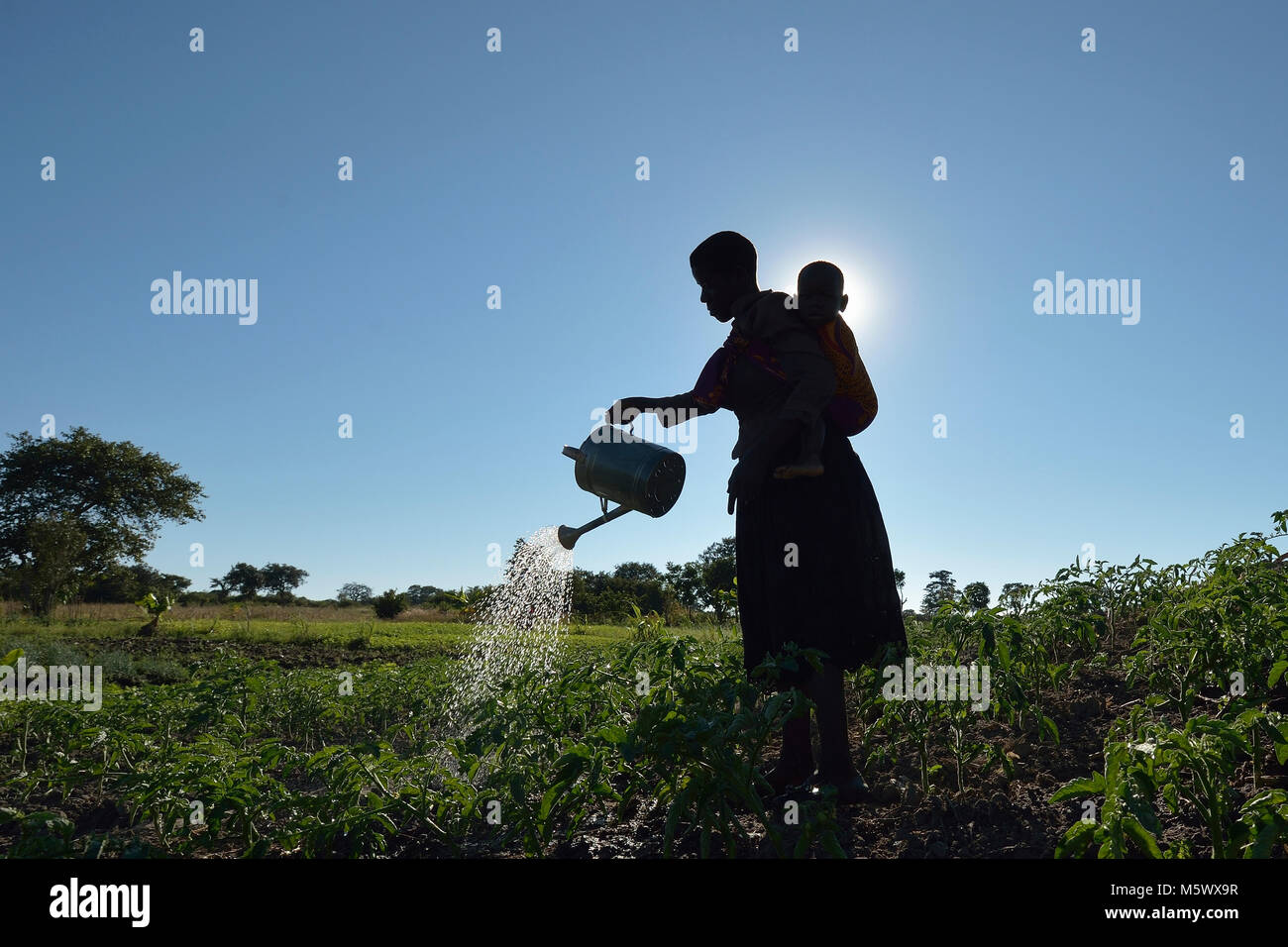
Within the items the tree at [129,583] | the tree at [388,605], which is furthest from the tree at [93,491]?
the tree at [388,605]

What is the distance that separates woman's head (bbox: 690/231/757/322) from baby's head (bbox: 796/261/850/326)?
35cm

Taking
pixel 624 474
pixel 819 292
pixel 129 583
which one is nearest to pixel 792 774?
pixel 624 474

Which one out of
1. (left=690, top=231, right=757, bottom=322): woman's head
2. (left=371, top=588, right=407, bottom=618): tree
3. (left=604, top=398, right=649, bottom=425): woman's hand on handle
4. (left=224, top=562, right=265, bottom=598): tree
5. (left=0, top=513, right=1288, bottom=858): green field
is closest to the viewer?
(left=0, top=513, right=1288, bottom=858): green field

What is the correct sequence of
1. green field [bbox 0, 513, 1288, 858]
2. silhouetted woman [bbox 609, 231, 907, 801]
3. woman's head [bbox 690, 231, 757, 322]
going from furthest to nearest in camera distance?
woman's head [bbox 690, 231, 757, 322]
silhouetted woman [bbox 609, 231, 907, 801]
green field [bbox 0, 513, 1288, 858]

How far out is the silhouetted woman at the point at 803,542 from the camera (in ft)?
8.37

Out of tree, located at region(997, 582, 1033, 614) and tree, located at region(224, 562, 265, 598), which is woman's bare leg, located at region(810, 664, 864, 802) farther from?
tree, located at region(224, 562, 265, 598)

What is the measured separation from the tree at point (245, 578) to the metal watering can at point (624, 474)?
59379 millimetres

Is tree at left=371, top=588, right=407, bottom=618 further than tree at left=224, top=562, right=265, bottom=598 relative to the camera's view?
No

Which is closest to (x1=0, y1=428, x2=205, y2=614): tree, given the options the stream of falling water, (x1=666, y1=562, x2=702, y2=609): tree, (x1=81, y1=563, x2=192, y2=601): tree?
(x1=81, y1=563, x2=192, y2=601): tree

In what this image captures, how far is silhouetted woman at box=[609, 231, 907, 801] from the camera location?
100 inches

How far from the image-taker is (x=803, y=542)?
2660 mm

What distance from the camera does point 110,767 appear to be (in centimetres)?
359

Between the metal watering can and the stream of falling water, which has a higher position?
the metal watering can

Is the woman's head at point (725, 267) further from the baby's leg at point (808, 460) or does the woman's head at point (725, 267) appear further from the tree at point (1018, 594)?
the tree at point (1018, 594)
